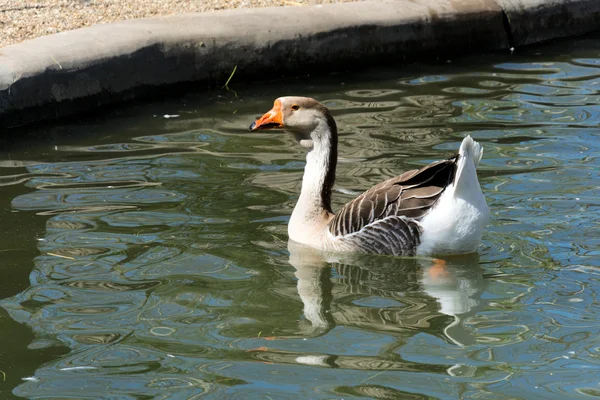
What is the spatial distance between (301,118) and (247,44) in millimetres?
3908

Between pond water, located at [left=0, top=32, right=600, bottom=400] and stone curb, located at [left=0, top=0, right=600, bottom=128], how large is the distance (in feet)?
1.08

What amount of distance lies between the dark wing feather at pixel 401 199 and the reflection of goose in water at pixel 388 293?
0.81ft

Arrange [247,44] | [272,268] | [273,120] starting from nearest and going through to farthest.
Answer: [272,268], [273,120], [247,44]

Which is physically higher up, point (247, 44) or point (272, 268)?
point (247, 44)

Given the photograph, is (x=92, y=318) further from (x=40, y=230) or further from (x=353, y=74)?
(x=353, y=74)

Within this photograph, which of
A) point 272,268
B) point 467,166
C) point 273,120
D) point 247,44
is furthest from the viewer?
point 247,44

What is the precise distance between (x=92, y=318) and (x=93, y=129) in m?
4.01

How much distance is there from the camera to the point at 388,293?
5.54 meters

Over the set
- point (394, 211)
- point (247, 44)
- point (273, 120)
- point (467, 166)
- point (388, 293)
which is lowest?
point (388, 293)

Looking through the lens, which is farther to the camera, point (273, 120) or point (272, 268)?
point (273, 120)

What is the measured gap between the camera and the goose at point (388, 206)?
569 cm

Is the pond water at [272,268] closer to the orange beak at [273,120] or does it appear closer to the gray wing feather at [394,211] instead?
the gray wing feather at [394,211]

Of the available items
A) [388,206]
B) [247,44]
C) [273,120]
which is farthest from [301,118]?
[247,44]

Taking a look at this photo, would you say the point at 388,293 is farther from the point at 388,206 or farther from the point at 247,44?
the point at 247,44
